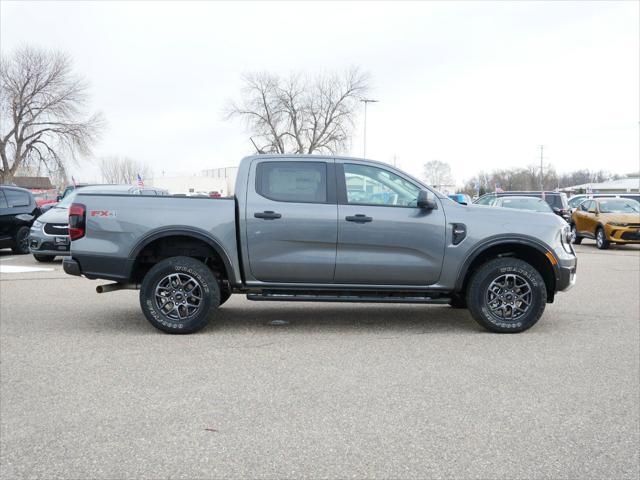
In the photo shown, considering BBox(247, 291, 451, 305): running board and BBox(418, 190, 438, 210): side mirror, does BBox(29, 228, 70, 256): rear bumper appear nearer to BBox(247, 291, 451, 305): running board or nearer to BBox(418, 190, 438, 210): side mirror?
BBox(247, 291, 451, 305): running board

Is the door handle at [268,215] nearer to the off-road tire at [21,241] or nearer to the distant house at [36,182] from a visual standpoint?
the off-road tire at [21,241]

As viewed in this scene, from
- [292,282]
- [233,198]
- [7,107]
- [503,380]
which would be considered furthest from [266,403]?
[7,107]

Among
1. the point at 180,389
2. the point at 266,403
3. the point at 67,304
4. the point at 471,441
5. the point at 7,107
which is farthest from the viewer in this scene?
the point at 7,107

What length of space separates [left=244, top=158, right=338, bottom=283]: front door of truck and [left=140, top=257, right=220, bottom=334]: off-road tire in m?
0.51

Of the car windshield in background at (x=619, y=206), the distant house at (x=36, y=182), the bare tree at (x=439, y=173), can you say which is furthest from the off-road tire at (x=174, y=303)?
the distant house at (x=36, y=182)

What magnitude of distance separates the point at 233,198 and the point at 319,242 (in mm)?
1040

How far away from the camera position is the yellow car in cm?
1809

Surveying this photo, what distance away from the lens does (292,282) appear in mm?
6578

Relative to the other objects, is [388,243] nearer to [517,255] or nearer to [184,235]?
[517,255]

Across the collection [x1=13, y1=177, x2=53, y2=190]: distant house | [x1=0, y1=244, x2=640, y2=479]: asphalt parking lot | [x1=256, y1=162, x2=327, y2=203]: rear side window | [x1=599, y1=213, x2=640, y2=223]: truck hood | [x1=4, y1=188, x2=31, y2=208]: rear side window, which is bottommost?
[x1=0, y1=244, x2=640, y2=479]: asphalt parking lot

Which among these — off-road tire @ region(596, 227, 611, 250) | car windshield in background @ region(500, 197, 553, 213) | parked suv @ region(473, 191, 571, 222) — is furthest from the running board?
parked suv @ region(473, 191, 571, 222)

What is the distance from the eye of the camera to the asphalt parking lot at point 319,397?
3369 millimetres

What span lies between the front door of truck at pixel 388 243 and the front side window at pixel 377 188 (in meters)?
0.04

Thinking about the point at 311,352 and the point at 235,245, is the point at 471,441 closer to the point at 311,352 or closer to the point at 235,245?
the point at 311,352
